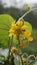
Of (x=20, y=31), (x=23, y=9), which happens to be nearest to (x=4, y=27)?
(x=20, y=31)

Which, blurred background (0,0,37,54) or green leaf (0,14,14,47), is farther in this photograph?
blurred background (0,0,37,54)

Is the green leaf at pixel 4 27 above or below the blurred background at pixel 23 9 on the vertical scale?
above

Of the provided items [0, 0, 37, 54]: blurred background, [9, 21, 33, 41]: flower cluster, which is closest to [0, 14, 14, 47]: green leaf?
[9, 21, 33, 41]: flower cluster

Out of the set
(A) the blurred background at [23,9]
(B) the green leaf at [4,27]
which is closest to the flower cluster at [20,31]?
(B) the green leaf at [4,27]

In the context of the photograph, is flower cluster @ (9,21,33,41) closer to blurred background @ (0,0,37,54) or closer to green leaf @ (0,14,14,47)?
green leaf @ (0,14,14,47)

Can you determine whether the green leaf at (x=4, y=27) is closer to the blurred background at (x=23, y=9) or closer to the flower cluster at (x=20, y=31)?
the flower cluster at (x=20, y=31)

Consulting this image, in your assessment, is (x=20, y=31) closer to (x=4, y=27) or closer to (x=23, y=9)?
(x=4, y=27)

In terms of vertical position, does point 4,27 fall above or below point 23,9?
above

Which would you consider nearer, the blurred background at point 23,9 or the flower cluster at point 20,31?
the flower cluster at point 20,31

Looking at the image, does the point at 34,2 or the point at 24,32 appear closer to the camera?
the point at 24,32

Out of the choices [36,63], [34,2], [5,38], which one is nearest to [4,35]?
[5,38]

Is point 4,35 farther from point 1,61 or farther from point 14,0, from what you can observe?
point 14,0
